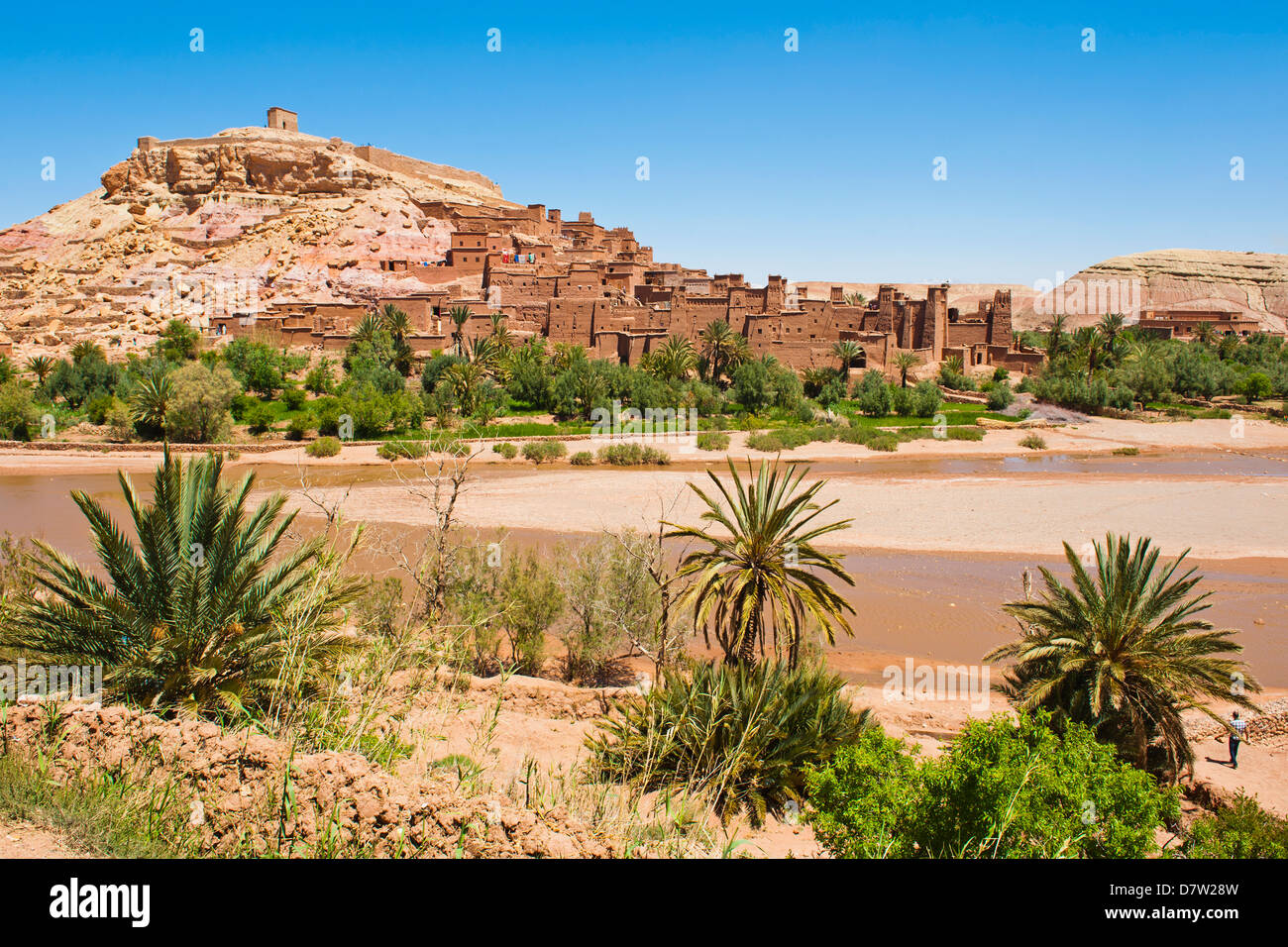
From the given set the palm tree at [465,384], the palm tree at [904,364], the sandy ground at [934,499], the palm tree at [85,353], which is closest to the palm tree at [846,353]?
the palm tree at [904,364]

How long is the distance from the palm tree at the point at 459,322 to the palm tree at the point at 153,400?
13500 mm

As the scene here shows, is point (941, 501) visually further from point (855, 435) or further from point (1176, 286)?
point (1176, 286)

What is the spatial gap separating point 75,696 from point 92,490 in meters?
26.2

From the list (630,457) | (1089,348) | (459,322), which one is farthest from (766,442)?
(1089,348)

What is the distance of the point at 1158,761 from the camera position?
332 inches

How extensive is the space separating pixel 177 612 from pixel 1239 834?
328 inches

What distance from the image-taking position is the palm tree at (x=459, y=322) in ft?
135

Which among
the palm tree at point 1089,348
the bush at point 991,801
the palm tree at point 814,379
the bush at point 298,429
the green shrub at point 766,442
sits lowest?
the bush at point 991,801

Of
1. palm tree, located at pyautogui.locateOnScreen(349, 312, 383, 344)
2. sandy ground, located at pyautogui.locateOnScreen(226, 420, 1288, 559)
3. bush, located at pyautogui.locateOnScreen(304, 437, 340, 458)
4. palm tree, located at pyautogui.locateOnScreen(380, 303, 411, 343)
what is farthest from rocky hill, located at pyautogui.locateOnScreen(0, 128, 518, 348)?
sandy ground, located at pyautogui.locateOnScreen(226, 420, 1288, 559)

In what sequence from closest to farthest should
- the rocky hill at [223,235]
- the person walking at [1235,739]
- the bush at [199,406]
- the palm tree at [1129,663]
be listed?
the palm tree at [1129,663]
the person walking at [1235,739]
the bush at [199,406]
the rocky hill at [223,235]

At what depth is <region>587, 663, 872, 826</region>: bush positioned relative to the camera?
7109 mm

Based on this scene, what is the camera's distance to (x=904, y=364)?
44438mm

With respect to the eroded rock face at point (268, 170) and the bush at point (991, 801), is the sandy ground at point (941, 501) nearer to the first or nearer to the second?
the bush at point (991, 801)
